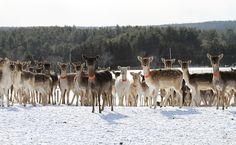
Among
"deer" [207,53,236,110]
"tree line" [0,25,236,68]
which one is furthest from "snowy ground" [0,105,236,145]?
"tree line" [0,25,236,68]

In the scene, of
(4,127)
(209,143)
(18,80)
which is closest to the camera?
(209,143)

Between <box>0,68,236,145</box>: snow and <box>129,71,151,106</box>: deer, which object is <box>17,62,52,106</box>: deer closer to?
<box>129,71,151,106</box>: deer

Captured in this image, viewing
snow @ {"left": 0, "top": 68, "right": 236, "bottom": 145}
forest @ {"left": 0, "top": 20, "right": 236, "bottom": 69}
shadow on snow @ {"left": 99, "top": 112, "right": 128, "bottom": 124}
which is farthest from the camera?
forest @ {"left": 0, "top": 20, "right": 236, "bottom": 69}

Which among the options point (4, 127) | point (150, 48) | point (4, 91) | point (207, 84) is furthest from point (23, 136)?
point (150, 48)

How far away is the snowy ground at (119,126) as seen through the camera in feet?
49.9

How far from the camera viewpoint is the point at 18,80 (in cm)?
2742

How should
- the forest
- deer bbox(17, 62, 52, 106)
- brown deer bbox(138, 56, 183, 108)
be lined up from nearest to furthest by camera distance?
1. brown deer bbox(138, 56, 183, 108)
2. deer bbox(17, 62, 52, 106)
3. the forest

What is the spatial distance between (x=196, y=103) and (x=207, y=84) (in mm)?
1076

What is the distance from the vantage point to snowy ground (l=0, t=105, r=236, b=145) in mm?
15195

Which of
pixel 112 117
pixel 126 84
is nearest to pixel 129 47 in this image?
pixel 126 84

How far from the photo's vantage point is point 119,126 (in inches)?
681

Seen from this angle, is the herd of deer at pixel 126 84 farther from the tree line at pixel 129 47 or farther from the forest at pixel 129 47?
the forest at pixel 129 47

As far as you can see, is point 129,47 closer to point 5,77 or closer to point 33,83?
point 33,83

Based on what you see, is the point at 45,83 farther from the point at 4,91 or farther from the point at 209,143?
the point at 209,143
